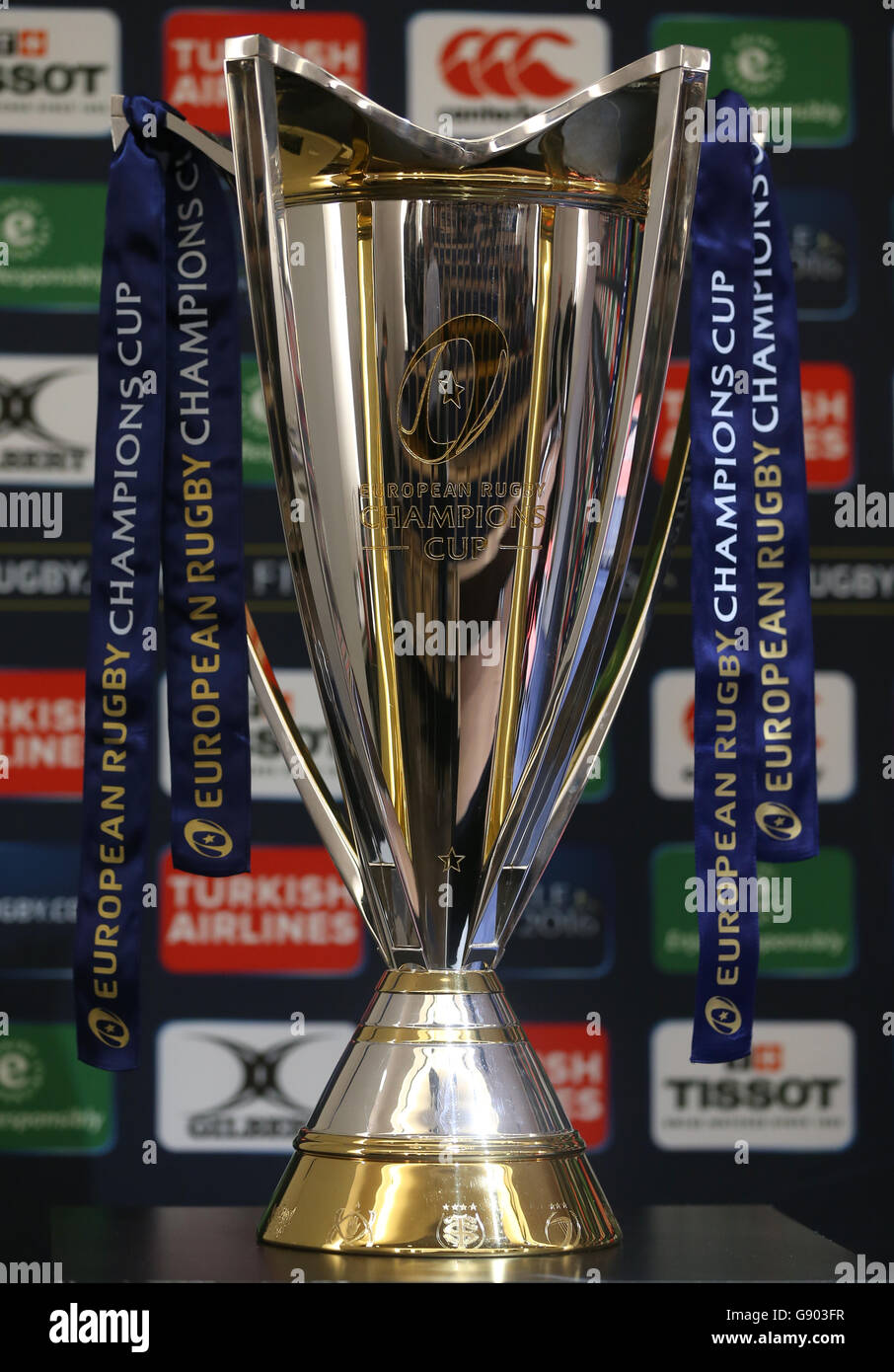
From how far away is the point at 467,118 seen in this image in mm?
1693

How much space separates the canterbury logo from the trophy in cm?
56

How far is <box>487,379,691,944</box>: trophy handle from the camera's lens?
1.21m

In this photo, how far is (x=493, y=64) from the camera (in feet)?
5.58

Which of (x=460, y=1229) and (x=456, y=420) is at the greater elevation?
(x=456, y=420)

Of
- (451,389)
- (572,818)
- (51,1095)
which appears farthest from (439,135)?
(51,1095)

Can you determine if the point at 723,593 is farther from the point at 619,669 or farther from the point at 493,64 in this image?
the point at 493,64

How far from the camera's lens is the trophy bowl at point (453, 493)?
3.72ft

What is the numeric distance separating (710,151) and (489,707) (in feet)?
1.47

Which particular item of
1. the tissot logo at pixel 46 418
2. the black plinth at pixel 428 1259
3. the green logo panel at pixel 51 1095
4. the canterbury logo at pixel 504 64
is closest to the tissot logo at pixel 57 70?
the tissot logo at pixel 46 418

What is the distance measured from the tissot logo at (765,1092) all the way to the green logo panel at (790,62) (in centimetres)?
91

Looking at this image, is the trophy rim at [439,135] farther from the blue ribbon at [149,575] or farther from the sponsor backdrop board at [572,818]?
the sponsor backdrop board at [572,818]

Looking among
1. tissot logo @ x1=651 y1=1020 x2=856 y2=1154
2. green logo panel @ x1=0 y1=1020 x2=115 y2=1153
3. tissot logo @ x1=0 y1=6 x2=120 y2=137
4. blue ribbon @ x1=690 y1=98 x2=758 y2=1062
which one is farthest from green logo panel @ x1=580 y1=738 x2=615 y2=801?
tissot logo @ x1=0 y1=6 x2=120 y2=137
